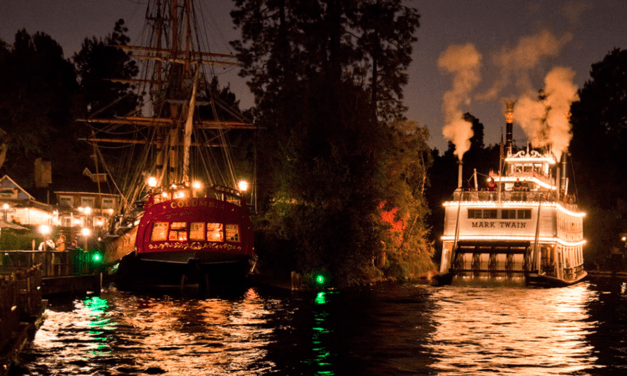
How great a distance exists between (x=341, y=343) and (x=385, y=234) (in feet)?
82.1

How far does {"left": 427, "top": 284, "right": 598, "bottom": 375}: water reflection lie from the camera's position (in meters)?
20.2

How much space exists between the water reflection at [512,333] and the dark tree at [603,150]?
32.3m

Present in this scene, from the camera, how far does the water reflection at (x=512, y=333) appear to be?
66.4ft

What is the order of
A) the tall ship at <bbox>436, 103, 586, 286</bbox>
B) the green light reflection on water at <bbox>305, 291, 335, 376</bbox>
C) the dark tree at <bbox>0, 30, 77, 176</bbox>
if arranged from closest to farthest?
the green light reflection on water at <bbox>305, 291, 335, 376</bbox> → the tall ship at <bbox>436, 103, 586, 286</bbox> → the dark tree at <bbox>0, 30, 77, 176</bbox>

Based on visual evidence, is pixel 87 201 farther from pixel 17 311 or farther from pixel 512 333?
pixel 17 311

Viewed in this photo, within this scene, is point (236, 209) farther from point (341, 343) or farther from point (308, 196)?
point (341, 343)

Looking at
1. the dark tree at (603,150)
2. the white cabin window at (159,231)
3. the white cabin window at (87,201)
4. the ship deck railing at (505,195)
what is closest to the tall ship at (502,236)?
the ship deck railing at (505,195)

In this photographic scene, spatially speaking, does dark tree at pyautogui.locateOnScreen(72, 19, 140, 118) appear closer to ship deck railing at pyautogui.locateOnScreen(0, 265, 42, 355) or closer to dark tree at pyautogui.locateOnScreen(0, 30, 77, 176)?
dark tree at pyautogui.locateOnScreen(0, 30, 77, 176)

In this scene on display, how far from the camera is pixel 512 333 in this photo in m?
25.9

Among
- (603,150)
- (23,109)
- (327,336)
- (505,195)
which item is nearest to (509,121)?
(505,195)

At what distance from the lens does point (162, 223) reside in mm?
41344

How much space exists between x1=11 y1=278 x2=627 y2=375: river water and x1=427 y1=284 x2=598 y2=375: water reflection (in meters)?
0.04

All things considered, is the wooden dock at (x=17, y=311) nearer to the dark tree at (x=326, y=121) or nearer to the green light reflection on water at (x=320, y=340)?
the green light reflection on water at (x=320, y=340)

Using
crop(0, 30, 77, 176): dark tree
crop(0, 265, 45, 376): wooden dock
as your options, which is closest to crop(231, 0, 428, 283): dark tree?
crop(0, 265, 45, 376): wooden dock
